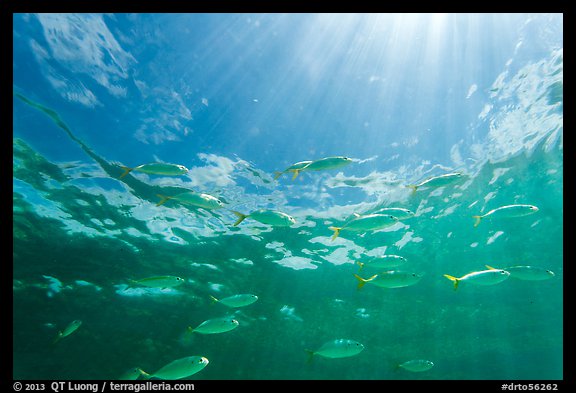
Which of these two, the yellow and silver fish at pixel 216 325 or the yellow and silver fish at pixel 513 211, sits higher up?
the yellow and silver fish at pixel 513 211

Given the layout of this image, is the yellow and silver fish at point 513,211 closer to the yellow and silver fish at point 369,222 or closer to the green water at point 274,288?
the yellow and silver fish at point 369,222

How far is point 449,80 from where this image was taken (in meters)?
8.83

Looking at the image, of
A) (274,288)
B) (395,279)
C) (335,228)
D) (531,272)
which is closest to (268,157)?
(335,228)

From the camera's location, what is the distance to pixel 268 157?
10.3 meters

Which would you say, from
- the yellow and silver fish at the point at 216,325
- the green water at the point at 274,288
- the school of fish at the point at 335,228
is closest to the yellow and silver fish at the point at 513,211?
the school of fish at the point at 335,228

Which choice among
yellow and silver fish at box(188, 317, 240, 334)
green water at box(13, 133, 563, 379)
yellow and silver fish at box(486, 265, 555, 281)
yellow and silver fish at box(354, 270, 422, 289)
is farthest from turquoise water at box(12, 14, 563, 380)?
yellow and silver fish at box(486, 265, 555, 281)

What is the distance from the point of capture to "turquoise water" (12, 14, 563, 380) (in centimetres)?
749

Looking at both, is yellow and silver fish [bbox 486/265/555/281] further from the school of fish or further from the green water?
the green water

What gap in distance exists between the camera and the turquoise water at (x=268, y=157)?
24.6 ft

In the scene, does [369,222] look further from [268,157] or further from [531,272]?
[268,157]

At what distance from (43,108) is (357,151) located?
9.73m
